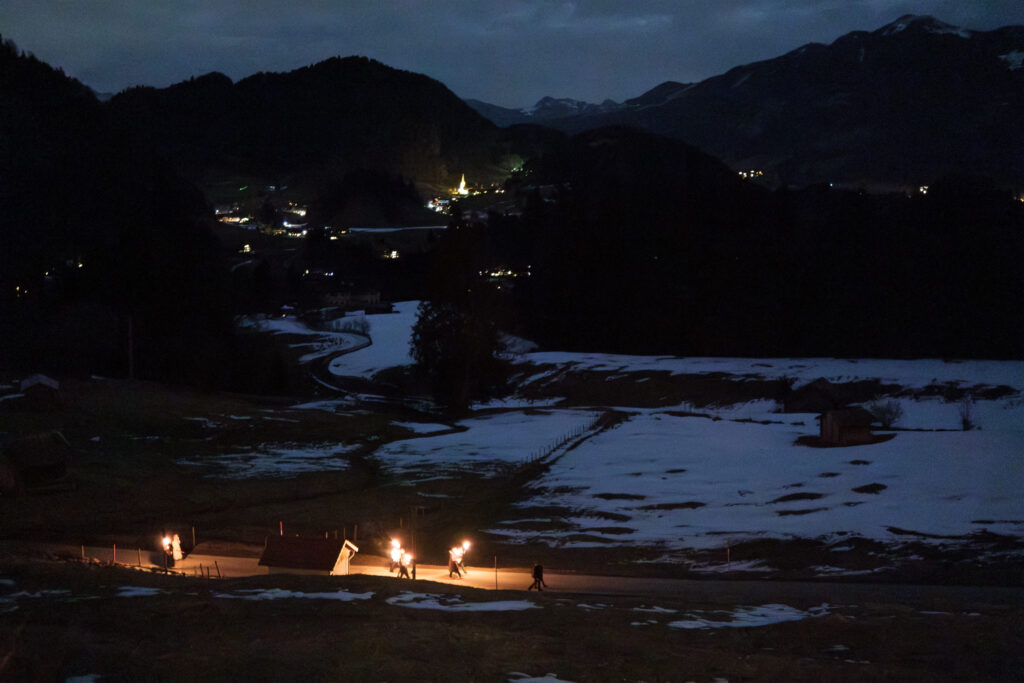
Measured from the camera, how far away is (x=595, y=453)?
37250 millimetres

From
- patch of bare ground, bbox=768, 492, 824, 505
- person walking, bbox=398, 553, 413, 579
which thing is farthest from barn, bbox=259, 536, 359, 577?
patch of bare ground, bbox=768, 492, 824, 505

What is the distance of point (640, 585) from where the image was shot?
19.9m

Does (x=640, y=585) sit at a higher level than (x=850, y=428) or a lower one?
lower

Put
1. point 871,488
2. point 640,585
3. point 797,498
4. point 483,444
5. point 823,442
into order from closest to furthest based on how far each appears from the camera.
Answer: point 640,585 → point 797,498 → point 871,488 → point 823,442 → point 483,444

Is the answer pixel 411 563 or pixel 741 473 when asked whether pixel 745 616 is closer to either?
pixel 411 563

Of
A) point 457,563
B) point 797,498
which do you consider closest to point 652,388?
point 797,498

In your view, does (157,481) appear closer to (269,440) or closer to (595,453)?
(269,440)

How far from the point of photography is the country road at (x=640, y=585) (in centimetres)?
1786

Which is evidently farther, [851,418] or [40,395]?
[40,395]

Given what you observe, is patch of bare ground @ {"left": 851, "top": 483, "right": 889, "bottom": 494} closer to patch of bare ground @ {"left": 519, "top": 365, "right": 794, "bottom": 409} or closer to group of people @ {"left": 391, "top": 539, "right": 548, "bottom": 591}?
group of people @ {"left": 391, "top": 539, "right": 548, "bottom": 591}

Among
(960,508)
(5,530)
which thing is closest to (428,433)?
(5,530)

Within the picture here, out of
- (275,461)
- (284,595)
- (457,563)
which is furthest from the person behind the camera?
(275,461)

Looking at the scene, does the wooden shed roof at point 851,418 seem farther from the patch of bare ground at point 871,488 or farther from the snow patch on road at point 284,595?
the snow patch on road at point 284,595

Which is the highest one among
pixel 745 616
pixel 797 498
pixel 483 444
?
pixel 745 616
